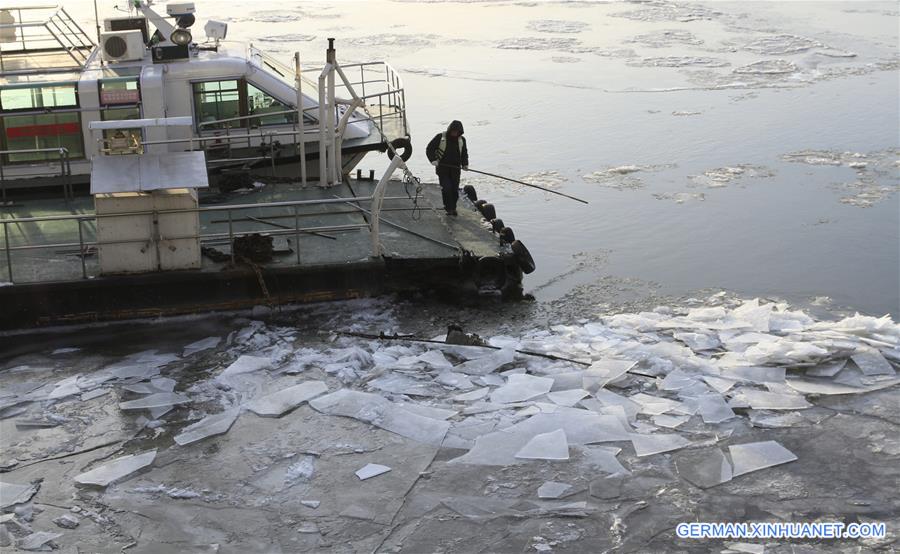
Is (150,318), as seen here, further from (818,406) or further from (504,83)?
(504,83)

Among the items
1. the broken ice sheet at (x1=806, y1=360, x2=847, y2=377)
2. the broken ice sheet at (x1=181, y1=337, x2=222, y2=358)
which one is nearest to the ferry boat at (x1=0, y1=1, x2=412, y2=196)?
the broken ice sheet at (x1=181, y1=337, x2=222, y2=358)

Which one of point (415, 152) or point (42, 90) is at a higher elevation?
point (42, 90)

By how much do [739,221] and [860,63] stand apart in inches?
438

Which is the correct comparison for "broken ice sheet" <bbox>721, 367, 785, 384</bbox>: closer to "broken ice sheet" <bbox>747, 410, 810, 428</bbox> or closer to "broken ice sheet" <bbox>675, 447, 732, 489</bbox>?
"broken ice sheet" <bbox>747, 410, 810, 428</bbox>

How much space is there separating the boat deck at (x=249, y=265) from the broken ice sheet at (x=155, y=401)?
2017 millimetres

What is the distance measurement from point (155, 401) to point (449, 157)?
5.36m

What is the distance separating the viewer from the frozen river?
7828mm

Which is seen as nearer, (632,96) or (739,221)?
(739,221)

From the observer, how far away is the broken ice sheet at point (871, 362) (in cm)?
1003

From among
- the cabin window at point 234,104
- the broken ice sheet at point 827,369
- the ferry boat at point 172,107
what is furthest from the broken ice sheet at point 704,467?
the cabin window at point 234,104

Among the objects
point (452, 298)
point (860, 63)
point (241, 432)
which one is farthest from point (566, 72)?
point (241, 432)

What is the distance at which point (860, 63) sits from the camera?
2464 cm

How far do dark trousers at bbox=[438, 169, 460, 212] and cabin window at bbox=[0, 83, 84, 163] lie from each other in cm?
478

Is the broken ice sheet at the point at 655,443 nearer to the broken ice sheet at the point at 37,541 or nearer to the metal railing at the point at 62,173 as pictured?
the broken ice sheet at the point at 37,541
